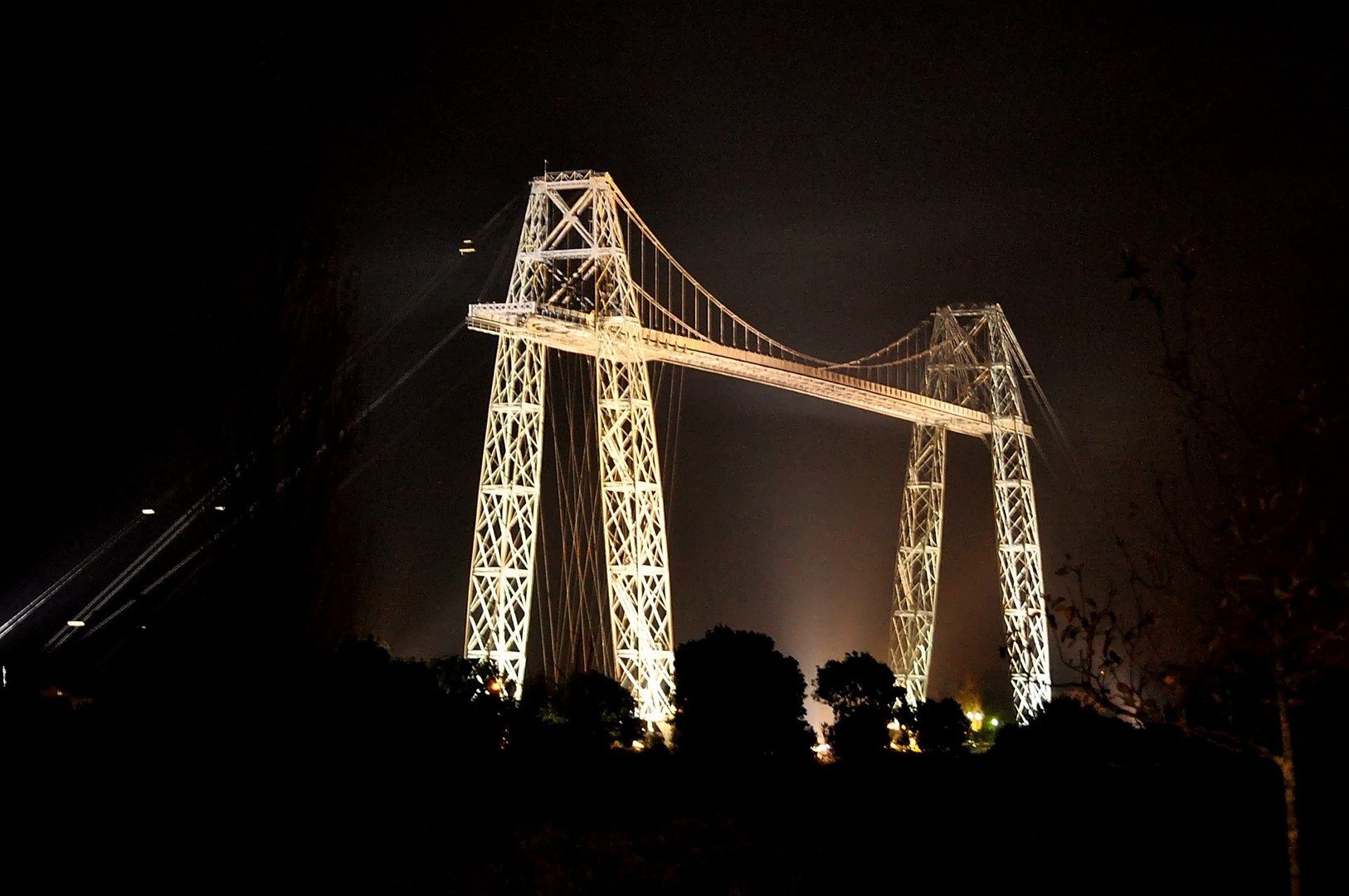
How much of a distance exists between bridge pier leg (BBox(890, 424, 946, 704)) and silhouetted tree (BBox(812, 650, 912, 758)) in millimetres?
12127

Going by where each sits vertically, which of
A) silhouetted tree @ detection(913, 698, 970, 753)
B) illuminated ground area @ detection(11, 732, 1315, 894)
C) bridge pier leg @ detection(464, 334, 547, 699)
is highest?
bridge pier leg @ detection(464, 334, 547, 699)

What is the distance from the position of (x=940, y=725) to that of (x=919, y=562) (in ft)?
56.6

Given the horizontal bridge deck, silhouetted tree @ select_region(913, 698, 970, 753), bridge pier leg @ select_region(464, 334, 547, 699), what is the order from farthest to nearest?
1. the horizontal bridge deck
2. bridge pier leg @ select_region(464, 334, 547, 699)
3. silhouetted tree @ select_region(913, 698, 970, 753)

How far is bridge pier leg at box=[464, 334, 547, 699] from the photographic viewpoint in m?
26.7

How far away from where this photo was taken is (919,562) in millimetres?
43812

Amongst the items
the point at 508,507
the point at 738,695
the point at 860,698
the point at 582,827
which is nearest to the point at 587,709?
the point at 738,695

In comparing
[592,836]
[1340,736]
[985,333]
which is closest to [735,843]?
[592,836]

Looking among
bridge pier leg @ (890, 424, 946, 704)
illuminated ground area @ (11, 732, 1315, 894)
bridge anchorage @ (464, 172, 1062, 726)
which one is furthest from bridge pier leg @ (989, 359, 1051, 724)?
illuminated ground area @ (11, 732, 1315, 894)

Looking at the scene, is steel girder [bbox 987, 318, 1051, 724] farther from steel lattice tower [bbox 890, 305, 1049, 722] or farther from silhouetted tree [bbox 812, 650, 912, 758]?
silhouetted tree [bbox 812, 650, 912, 758]

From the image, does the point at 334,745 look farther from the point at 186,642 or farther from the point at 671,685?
the point at 671,685

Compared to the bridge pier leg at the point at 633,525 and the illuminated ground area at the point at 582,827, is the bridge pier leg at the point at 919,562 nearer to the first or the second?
the bridge pier leg at the point at 633,525

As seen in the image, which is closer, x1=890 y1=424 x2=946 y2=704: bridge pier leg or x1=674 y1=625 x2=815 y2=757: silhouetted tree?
x1=674 y1=625 x2=815 y2=757: silhouetted tree

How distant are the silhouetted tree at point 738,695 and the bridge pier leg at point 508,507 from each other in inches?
127

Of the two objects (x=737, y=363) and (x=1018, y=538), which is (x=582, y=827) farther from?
(x=1018, y=538)
